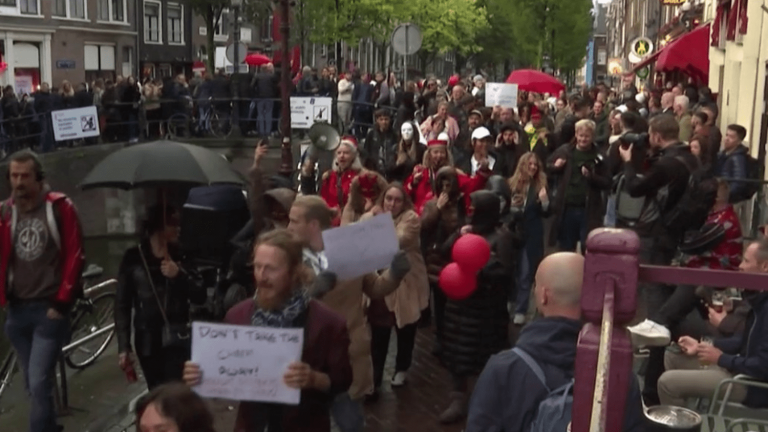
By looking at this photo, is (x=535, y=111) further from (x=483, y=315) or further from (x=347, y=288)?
(x=347, y=288)

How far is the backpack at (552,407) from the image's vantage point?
3.40 meters

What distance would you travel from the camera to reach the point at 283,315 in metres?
4.22

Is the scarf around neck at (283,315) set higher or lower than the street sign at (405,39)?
lower

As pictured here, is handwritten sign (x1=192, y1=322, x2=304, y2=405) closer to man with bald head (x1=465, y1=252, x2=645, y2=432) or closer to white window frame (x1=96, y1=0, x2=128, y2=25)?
man with bald head (x1=465, y1=252, x2=645, y2=432)

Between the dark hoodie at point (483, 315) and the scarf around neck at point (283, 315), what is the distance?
278 cm

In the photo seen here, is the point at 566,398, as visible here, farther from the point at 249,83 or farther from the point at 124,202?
the point at 249,83

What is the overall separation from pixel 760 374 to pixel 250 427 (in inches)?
95.5

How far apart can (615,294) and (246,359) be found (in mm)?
1828

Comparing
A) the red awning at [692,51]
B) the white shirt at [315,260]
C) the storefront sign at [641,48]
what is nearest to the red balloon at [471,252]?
the white shirt at [315,260]

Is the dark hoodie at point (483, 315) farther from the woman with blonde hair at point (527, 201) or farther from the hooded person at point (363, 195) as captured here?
the woman with blonde hair at point (527, 201)

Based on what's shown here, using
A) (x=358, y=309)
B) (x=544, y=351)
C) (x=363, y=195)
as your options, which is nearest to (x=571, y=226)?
(x=363, y=195)

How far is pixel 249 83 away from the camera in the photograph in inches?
982

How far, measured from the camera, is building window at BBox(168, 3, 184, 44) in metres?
54.2

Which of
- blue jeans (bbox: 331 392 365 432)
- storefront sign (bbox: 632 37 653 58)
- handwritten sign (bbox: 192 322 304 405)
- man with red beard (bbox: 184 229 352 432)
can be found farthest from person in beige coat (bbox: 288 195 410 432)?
storefront sign (bbox: 632 37 653 58)
